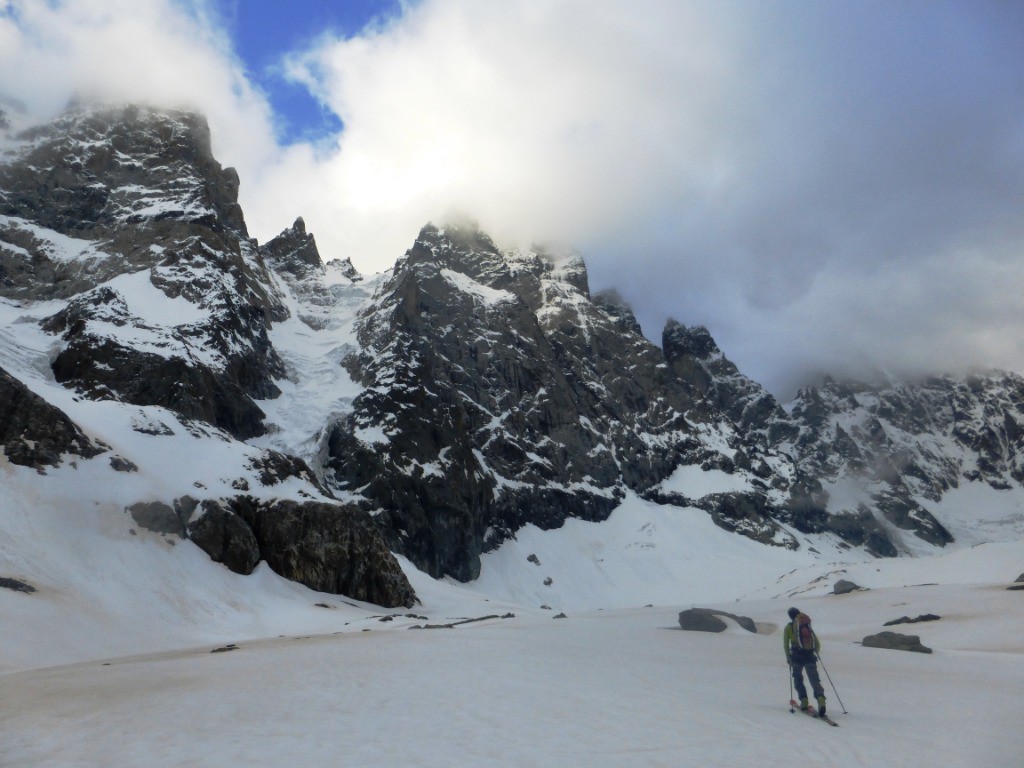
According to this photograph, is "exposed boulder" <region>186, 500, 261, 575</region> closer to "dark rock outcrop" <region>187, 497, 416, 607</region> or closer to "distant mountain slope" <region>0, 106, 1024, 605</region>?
"dark rock outcrop" <region>187, 497, 416, 607</region>

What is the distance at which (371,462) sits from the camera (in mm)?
112625

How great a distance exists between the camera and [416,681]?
1705 cm

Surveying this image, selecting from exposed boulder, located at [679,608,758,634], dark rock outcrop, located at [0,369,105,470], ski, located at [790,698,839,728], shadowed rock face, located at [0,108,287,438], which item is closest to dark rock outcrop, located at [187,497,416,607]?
dark rock outcrop, located at [0,369,105,470]

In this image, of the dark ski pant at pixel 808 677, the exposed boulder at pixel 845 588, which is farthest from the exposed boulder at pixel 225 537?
the exposed boulder at pixel 845 588

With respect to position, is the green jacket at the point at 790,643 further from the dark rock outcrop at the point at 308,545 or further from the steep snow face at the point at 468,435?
the steep snow face at the point at 468,435

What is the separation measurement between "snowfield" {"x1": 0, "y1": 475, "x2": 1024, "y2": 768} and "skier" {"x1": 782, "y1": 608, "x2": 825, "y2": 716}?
0.88m

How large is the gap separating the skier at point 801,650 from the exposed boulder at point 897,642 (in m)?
19.0

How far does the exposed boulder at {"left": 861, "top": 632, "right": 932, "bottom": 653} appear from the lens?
31.1 meters

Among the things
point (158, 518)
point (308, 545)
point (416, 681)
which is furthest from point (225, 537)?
point (416, 681)

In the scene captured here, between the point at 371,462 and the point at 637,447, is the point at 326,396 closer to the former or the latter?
the point at 371,462

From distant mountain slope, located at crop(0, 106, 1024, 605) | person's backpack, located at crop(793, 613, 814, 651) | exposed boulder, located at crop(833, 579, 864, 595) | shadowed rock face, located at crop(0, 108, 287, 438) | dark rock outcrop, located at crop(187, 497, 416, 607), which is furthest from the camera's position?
shadowed rock face, located at crop(0, 108, 287, 438)

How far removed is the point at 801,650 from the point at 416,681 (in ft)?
29.8

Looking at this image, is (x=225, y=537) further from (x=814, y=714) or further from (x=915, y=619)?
(x=915, y=619)

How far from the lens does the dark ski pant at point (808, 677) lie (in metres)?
14.9
